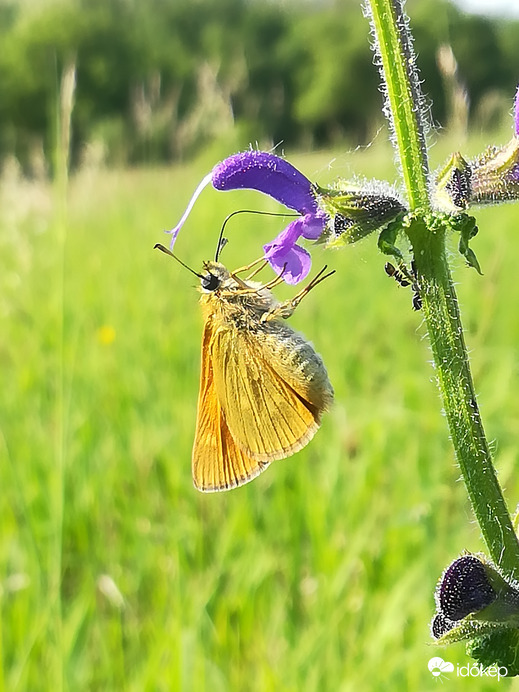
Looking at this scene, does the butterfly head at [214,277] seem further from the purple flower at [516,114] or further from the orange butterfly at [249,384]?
the purple flower at [516,114]

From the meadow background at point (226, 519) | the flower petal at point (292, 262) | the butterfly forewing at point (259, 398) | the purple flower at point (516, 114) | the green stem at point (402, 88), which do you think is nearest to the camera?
the green stem at point (402, 88)

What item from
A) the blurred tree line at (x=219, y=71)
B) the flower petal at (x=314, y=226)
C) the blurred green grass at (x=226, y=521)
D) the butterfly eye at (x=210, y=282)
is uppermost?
the blurred tree line at (x=219, y=71)

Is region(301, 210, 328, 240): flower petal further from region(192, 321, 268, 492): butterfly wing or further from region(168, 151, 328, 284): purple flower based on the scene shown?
region(192, 321, 268, 492): butterfly wing

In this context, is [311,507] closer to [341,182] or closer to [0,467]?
[0,467]

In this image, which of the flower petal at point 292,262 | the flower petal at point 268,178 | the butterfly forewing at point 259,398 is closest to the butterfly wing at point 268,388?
the butterfly forewing at point 259,398

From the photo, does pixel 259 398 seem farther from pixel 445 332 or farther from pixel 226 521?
Answer: pixel 226 521

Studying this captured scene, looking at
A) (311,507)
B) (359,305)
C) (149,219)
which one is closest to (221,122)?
(359,305)
